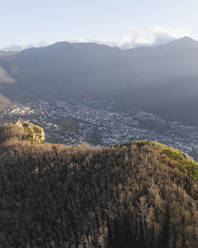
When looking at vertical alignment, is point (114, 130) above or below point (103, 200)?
below

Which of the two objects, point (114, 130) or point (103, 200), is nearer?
point (103, 200)

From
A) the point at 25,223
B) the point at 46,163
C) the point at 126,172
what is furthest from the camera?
the point at 46,163

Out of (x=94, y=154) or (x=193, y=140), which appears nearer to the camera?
(x=94, y=154)

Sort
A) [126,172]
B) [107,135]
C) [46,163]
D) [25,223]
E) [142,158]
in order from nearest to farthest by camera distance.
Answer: [25,223] < [126,172] < [142,158] < [46,163] < [107,135]

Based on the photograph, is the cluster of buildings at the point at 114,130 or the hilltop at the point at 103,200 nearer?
the hilltop at the point at 103,200

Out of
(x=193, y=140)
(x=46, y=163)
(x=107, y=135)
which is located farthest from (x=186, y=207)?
(x=193, y=140)

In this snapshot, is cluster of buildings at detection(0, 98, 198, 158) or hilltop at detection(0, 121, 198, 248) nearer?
hilltop at detection(0, 121, 198, 248)

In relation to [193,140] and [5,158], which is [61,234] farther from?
[193,140]

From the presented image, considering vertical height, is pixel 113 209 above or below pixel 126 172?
below
